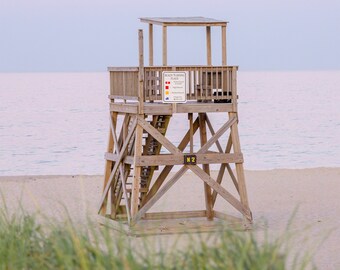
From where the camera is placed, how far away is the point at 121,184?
2395 centimetres

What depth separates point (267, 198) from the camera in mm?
30375

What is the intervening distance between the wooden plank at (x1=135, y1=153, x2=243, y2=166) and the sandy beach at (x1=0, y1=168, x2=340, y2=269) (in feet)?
4.55

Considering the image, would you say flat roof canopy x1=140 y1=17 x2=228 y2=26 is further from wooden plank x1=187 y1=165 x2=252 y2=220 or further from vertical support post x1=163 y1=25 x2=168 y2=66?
wooden plank x1=187 y1=165 x2=252 y2=220

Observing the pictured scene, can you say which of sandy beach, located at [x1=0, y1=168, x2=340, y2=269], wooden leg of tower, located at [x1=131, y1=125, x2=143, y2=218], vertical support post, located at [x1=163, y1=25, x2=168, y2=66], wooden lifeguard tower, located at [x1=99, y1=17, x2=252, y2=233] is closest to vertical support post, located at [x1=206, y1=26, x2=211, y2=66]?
wooden lifeguard tower, located at [x1=99, y1=17, x2=252, y2=233]

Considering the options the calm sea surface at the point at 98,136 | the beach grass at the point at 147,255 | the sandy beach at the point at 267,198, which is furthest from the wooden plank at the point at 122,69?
the calm sea surface at the point at 98,136

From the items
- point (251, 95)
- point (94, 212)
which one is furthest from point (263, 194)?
point (251, 95)

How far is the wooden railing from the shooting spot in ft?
72.6

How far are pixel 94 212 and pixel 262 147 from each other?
1693 inches

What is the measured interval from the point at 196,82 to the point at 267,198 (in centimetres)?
850

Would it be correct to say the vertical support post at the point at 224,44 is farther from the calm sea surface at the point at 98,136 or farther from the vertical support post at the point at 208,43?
the calm sea surface at the point at 98,136

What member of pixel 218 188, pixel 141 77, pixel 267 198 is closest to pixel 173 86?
pixel 141 77

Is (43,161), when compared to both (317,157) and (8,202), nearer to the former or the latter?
(317,157)

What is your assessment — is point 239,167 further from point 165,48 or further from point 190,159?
point 165,48

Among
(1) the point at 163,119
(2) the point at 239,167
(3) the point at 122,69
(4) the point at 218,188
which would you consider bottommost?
(4) the point at 218,188
